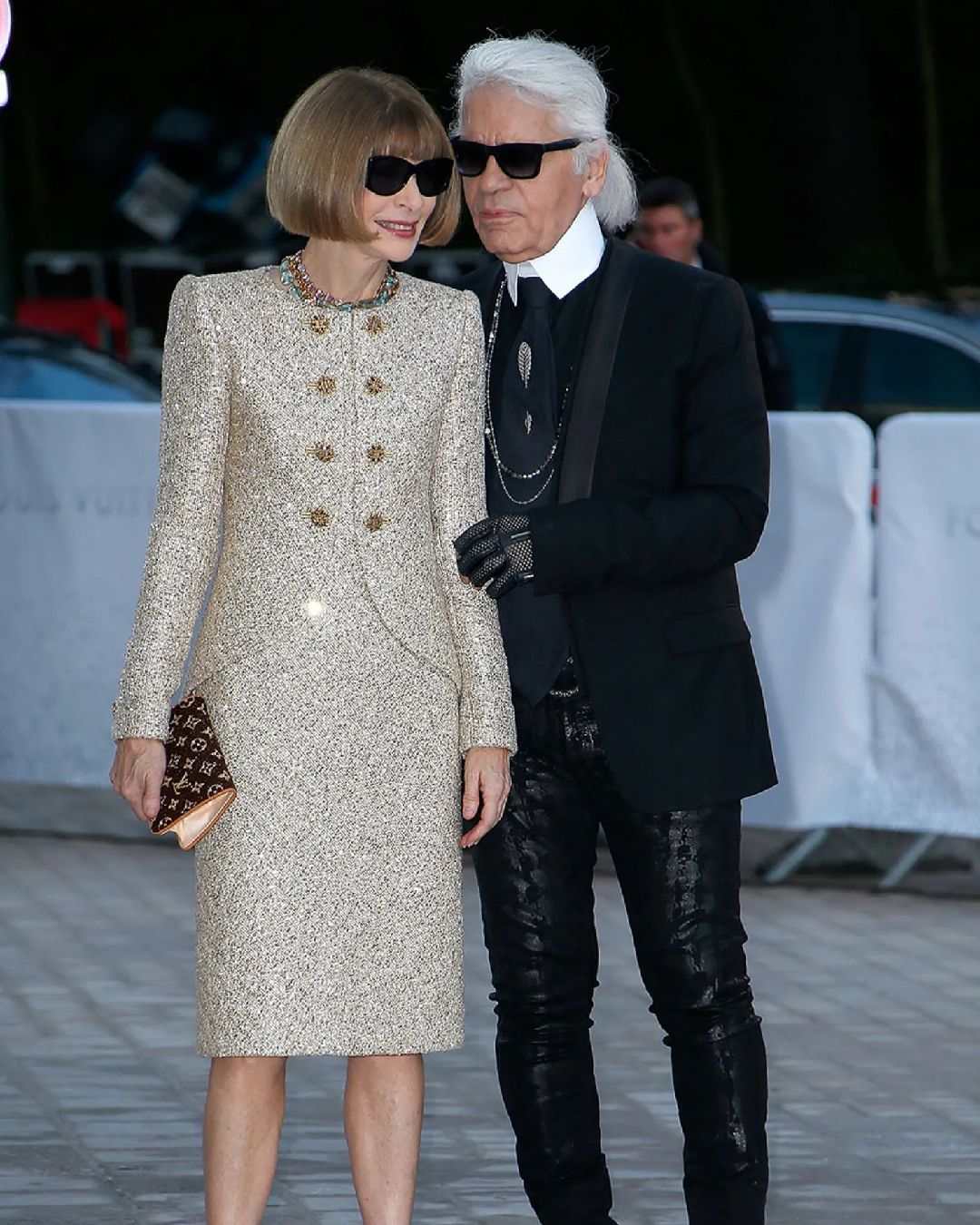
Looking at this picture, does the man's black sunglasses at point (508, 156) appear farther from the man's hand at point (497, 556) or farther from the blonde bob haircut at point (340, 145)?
the man's hand at point (497, 556)

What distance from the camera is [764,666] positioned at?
8148 millimetres

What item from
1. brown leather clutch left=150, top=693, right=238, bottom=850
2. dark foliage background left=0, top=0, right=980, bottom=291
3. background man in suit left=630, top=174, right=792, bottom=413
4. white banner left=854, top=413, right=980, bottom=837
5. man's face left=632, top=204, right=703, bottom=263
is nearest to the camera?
brown leather clutch left=150, top=693, right=238, bottom=850

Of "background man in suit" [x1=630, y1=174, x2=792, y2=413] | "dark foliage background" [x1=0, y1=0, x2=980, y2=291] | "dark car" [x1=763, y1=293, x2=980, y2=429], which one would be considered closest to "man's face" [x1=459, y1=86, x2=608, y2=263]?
"background man in suit" [x1=630, y1=174, x2=792, y2=413]

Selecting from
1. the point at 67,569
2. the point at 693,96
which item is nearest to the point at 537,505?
the point at 67,569

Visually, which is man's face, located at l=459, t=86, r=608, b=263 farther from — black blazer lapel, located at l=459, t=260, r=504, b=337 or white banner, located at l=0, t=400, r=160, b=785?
white banner, located at l=0, t=400, r=160, b=785

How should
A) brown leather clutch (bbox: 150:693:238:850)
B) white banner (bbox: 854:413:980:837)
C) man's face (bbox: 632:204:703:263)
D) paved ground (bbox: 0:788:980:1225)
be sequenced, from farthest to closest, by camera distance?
1. man's face (bbox: 632:204:703:263)
2. white banner (bbox: 854:413:980:837)
3. paved ground (bbox: 0:788:980:1225)
4. brown leather clutch (bbox: 150:693:238:850)

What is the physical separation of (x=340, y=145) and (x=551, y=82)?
430 mm

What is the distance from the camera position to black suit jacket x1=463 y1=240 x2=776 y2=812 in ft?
13.9

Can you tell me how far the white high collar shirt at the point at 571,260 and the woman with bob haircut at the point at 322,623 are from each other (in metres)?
0.23

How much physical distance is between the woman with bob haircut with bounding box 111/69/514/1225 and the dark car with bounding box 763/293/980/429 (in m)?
8.27

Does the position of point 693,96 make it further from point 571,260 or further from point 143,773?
point 143,773

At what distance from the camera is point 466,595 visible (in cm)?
414

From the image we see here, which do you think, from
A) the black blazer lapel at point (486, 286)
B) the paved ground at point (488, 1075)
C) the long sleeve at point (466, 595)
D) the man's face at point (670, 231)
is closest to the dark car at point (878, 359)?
the man's face at point (670, 231)

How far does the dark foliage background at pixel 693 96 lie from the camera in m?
26.0
